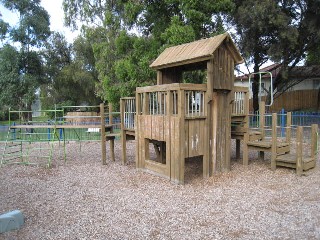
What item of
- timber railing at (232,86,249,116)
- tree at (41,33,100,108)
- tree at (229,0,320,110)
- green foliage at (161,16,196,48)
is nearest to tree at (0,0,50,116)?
tree at (41,33,100,108)

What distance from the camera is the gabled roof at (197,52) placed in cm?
721

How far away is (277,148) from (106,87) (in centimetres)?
1017

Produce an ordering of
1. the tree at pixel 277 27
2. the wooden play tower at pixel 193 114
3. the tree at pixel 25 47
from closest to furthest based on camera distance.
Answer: the wooden play tower at pixel 193 114 < the tree at pixel 277 27 < the tree at pixel 25 47

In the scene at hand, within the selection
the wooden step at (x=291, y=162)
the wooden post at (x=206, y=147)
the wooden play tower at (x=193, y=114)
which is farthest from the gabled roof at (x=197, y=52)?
the wooden step at (x=291, y=162)

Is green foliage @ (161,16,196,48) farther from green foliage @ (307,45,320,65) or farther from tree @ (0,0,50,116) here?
tree @ (0,0,50,116)

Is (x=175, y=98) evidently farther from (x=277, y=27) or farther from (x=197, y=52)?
(x=277, y=27)

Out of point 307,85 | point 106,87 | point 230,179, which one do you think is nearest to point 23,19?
point 106,87

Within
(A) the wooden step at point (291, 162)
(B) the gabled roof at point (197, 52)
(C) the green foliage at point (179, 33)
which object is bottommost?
(A) the wooden step at point (291, 162)

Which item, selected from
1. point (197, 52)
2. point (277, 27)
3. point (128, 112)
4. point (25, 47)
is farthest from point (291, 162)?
point (25, 47)

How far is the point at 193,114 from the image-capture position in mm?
7453

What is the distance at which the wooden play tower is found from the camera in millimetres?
7059

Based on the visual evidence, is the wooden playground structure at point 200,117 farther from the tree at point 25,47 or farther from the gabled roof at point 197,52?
the tree at point 25,47

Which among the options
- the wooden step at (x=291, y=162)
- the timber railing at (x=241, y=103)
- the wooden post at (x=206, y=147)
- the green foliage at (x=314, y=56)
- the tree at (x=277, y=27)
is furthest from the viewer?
the green foliage at (x=314, y=56)

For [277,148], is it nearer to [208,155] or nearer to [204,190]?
[208,155]
